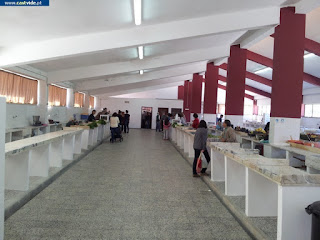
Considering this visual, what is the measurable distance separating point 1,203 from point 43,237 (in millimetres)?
833

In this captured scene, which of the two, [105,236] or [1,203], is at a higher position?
[1,203]

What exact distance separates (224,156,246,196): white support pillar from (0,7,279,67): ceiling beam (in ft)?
13.0

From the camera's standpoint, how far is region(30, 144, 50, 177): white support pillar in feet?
19.7

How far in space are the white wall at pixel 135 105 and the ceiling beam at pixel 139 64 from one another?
44.6 feet

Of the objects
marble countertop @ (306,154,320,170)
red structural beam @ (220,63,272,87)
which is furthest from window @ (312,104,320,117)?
marble countertop @ (306,154,320,170)

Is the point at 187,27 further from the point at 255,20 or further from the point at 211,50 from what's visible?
the point at 211,50

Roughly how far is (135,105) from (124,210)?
2198 cm

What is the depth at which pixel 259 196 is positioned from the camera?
4.13 metres

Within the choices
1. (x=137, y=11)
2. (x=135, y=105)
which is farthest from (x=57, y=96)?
(x=135, y=105)

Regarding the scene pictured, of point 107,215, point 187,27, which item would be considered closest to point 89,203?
point 107,215

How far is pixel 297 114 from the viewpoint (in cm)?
728

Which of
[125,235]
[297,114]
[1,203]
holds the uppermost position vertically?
[297,114]

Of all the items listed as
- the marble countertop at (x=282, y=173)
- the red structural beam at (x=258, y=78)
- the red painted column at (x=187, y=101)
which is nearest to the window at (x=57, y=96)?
the red painted column at (x=187, y=101)

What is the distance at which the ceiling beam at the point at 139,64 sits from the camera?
39.9 feet
